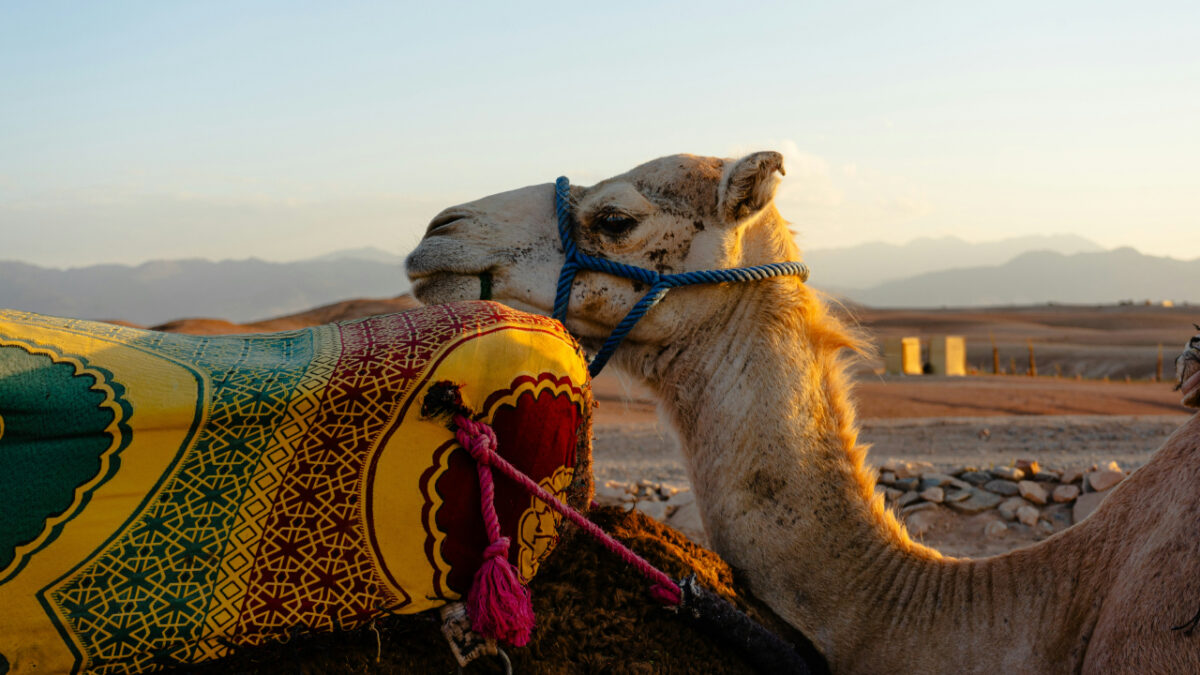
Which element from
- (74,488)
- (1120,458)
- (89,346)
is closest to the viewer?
(74,488)

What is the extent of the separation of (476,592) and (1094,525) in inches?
73.0

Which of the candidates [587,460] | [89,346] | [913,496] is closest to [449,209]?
[587,460]

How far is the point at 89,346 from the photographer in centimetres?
183

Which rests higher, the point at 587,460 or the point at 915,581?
the point at 587,460

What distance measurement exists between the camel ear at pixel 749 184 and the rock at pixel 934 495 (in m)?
4.78

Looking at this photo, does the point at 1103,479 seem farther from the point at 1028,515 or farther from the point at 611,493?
the point at 611,493

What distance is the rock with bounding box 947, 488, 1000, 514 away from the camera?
6.90 metres

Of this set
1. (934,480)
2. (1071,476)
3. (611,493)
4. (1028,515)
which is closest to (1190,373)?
→ (1028,515)

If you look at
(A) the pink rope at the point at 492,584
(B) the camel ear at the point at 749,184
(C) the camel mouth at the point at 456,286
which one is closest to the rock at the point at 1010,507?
(B) the camel ear at the point at 749,184

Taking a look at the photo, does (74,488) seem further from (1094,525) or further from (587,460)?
(1094,525)

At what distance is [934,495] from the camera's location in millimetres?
7012

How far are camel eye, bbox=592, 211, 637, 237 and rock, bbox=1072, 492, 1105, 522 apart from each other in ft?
17.2

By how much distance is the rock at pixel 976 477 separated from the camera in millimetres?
7242

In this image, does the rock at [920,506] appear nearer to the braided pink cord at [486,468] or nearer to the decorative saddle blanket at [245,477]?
the decorative saddle blanket at [245,477]
